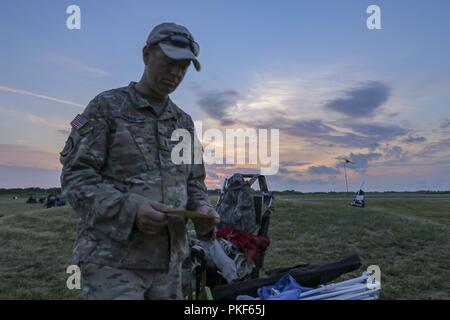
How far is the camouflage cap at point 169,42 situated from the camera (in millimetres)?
2260

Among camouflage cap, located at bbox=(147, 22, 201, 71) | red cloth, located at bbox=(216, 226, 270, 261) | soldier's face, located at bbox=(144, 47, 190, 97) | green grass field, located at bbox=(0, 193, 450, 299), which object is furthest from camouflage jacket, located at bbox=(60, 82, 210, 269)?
green grass field, located at bbox=(0, 193, 450, 299)

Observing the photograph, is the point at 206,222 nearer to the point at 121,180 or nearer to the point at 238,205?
the point at 121,180

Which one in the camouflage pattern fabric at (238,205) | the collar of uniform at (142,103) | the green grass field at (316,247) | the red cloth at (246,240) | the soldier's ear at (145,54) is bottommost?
the green grass field at (316,247)

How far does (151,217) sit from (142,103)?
27.1 inches

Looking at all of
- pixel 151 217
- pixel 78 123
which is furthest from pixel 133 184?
pixel 78 123

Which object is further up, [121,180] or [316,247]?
[121,180]

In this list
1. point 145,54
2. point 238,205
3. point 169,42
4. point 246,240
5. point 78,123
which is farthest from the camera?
point 238,205

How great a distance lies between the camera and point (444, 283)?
7695 mm

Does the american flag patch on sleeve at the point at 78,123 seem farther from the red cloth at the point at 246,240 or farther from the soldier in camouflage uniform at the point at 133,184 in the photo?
the red cloth at the point at 246,240

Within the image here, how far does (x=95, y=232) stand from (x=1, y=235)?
12.0 m

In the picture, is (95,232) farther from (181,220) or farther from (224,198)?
Answer: (224,198)

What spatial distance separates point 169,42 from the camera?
2.31m

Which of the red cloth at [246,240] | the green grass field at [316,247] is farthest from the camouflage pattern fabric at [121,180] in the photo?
the green grass field at [316,247]

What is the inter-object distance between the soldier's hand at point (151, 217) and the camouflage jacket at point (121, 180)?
0.04m
